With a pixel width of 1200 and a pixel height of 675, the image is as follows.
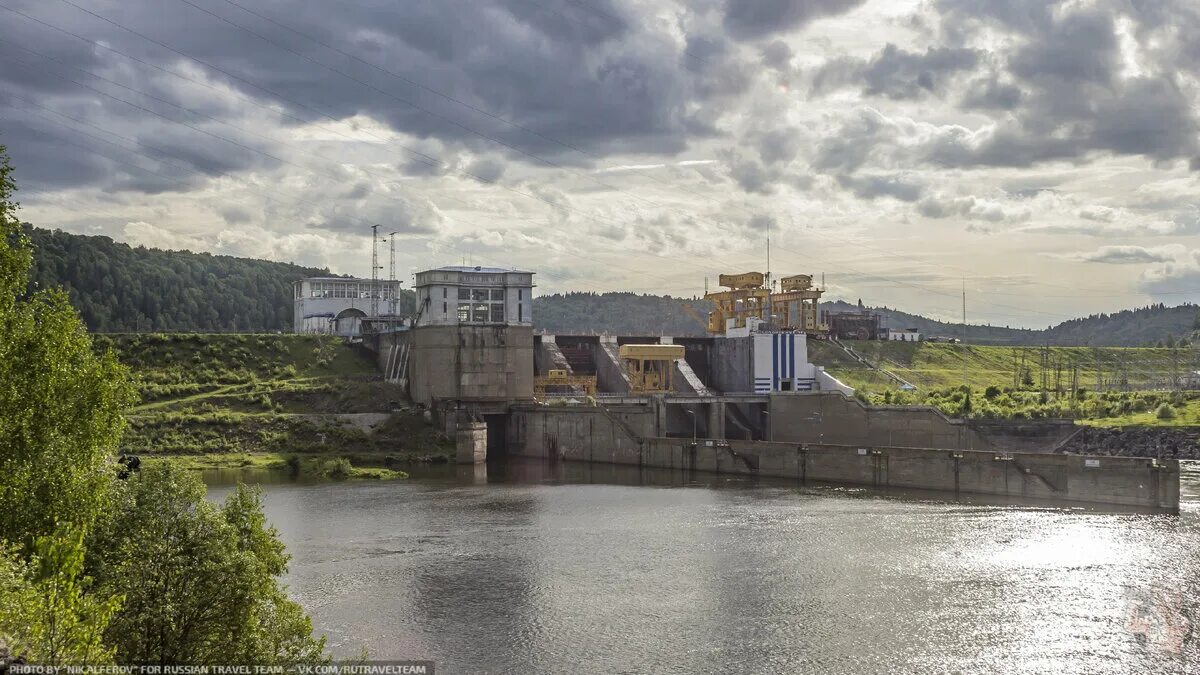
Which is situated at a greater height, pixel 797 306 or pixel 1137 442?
pixel 797 306

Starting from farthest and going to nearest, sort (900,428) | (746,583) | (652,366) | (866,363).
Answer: (866,363), (652,366), (900,428), (746,583)

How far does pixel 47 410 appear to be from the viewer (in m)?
22.4

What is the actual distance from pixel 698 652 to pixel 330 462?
4386cm

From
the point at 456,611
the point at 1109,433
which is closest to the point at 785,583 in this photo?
the point at 456,611

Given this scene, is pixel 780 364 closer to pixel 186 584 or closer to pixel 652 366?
pixel 652 366

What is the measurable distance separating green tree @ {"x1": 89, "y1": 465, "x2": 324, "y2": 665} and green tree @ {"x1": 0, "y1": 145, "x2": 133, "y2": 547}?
2.91ft

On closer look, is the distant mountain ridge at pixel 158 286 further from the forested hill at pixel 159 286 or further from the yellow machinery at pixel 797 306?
the yellow machinery at pixel 797 306

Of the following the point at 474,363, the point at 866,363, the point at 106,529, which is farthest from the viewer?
the point at 866,363

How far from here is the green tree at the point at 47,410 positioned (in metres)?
20.5

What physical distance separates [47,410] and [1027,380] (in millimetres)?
95092

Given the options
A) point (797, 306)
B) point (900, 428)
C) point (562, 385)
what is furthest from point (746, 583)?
point (797, 306)

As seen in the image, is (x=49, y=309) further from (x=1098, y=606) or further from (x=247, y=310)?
(x=247, y=310)

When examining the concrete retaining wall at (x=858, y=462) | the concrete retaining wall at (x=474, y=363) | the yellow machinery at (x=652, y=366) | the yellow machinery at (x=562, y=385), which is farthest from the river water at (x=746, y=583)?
the yellow machinery at (x=652, y=366)

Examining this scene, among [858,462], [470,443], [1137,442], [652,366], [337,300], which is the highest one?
[337,300]
